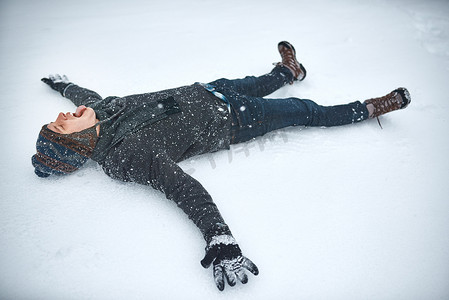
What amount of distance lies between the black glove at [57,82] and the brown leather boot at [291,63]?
4.45ft

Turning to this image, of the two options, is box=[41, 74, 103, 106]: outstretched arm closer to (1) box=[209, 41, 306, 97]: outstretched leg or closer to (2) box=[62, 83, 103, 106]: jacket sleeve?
(2) box=[62, 83, 103, 106]: jacket sleeve

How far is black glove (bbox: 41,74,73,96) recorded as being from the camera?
1751 mm

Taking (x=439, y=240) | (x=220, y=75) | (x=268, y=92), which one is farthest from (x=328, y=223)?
(x=220, y=75)

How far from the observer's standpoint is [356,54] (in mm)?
2209

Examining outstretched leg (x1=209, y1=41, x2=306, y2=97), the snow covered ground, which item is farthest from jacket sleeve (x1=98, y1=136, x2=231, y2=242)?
outstretched leg (x1=209, y1=41, x2=306, y2=97)

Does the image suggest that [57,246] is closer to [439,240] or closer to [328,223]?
[328,223]

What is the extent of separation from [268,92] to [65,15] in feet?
7.46

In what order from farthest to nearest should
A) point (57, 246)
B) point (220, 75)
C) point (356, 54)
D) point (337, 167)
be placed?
point (356, 54) → point (220, 75) → point (337, 167) → point (57, 246)

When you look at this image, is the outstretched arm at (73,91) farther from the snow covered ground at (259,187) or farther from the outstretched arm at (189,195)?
the outstretched arm at (189,195)

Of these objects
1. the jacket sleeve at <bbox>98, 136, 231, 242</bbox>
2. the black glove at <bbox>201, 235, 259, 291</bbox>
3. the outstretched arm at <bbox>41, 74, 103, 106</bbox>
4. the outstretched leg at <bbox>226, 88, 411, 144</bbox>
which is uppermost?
the outstretched leg at <bbox>226, 88, 411, 144</bbox>

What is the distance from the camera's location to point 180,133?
1271 millimetres

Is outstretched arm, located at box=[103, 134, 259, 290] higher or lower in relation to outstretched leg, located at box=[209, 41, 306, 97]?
lower

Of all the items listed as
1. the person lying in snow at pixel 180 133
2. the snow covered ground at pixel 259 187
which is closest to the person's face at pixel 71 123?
the person lying in snow at pixel 180 133

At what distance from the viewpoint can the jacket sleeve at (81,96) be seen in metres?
1.51
